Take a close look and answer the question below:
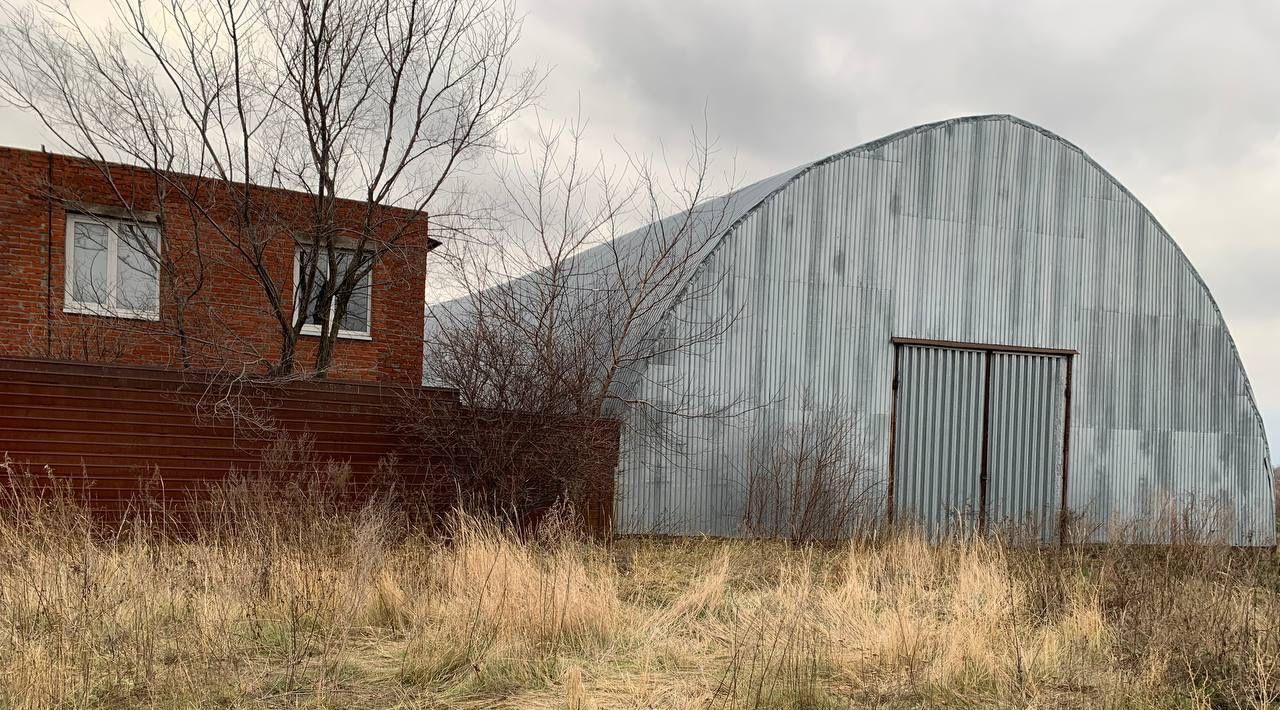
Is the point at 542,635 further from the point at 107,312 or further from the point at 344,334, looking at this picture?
the point at 107,312

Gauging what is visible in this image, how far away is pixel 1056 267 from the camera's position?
53.3 feet

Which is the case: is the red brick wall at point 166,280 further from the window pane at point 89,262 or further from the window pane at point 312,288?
the window pane at point 312,288

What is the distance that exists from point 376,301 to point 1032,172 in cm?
1050

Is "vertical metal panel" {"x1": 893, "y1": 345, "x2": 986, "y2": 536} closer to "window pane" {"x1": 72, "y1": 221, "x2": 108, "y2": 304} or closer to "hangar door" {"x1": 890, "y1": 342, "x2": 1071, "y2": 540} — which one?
"hangar door" {"x1": 890, "y1": 342, "x2": 1071, "y2": 540}

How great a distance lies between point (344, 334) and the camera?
52.9ft

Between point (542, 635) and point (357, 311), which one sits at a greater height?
point (357, 311)

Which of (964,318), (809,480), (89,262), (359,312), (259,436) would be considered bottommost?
(809,480)

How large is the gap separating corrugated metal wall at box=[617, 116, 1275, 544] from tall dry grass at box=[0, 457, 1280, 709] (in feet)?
16.3

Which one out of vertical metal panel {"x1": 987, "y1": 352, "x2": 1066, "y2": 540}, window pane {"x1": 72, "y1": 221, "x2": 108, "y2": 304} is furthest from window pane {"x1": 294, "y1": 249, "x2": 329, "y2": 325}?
vertical metal panel {"x1": 987, "y1": 352, "x2": 1066, "y2": 540}

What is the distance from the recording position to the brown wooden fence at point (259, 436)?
35.3 feet

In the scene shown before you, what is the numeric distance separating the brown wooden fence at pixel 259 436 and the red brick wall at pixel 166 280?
1.47 meters

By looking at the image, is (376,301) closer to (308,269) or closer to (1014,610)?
(308,269)

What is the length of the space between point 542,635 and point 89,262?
11033 mm

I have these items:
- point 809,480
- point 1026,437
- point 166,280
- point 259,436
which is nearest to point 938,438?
point 1026,437
